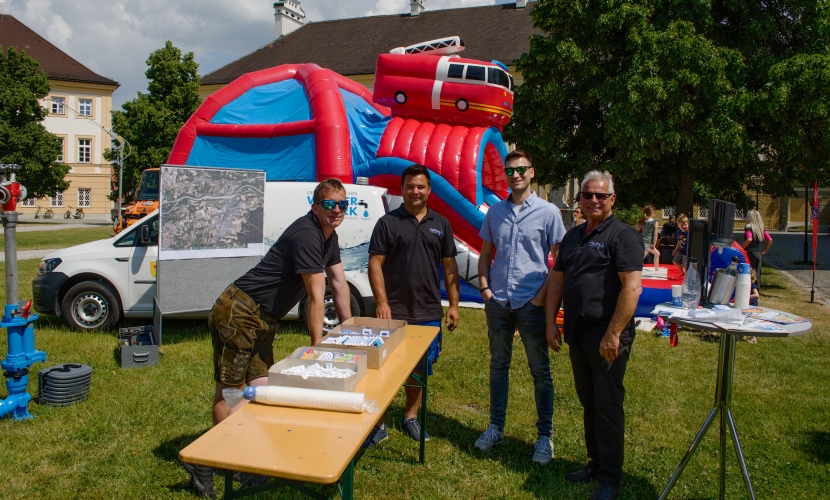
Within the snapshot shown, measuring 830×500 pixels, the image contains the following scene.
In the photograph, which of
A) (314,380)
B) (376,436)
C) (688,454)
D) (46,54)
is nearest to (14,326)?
(376,436)

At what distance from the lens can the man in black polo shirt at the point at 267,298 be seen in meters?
3.50

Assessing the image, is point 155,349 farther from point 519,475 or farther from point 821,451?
point 821,451

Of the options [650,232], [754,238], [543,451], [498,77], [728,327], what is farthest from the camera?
[650,232]

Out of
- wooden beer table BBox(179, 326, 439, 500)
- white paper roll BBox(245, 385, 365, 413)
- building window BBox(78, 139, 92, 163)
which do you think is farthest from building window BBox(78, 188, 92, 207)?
wooden beer table BBox(179, 326, 439, 500)

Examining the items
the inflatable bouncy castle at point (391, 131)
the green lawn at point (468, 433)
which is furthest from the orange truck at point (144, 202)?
the green lawn at point (468, 433)

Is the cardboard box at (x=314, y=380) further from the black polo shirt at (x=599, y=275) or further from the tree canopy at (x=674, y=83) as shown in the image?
the tree canopy at (x=674, y=83)

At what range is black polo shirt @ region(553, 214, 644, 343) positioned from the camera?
3.53 meters

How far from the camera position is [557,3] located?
58.5ft

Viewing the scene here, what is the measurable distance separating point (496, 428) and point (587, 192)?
1954mm

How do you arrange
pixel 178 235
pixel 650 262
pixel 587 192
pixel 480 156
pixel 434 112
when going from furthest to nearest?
pixel 650 262, pixel 434 112, pixel 480 156, pixel 178 235, pixel 587 192

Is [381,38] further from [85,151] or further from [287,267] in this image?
[287,267]

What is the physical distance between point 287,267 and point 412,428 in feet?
6.03

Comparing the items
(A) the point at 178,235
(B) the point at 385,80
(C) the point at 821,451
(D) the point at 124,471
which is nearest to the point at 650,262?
(B) the point at 385,80

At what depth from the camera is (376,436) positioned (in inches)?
180
